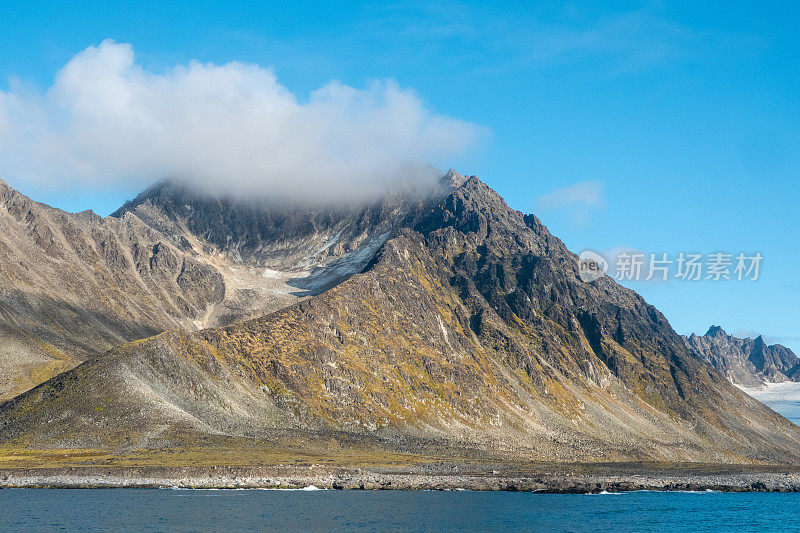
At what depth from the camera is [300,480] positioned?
19125cm

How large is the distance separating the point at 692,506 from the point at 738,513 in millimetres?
12354

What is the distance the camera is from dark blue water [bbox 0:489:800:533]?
4862 inches

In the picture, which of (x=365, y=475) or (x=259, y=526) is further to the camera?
(x=365, y=475)

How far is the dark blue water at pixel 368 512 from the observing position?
12350 cm

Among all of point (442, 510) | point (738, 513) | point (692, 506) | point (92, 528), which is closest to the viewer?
point (92, 528)

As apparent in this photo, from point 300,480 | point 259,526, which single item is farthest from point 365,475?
point 259,526

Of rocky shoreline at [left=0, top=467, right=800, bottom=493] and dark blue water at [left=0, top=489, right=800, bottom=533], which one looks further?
rocky shoreline at [left=0, top=467, right=800, bottom=493]

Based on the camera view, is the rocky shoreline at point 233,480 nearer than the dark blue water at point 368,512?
No

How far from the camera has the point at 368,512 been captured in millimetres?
143375

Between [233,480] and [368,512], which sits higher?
[368,512]

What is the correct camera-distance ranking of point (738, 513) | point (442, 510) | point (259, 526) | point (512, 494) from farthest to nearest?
point (512, 494), point (738, 513), point (442, 510), point (259, 526)

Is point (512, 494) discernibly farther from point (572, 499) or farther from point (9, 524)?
point (9, 524)

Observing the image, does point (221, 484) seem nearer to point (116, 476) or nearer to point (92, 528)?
point (116, 476)

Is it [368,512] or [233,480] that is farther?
[233,480]
